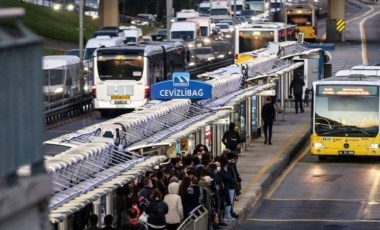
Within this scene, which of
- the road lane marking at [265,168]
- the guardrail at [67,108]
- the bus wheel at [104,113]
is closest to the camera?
the road lane marking at [265,168]

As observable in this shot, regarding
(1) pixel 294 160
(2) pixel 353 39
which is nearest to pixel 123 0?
(2) pixel 353 39

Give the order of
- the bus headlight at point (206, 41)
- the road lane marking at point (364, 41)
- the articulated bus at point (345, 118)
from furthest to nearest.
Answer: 1. the road lane marking at point (364, 41)
2. the bus headlight at point (206, 41)
3. the articulated bus at point (345, 118)

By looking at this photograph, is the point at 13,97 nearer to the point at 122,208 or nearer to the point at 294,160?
the point at 122,208

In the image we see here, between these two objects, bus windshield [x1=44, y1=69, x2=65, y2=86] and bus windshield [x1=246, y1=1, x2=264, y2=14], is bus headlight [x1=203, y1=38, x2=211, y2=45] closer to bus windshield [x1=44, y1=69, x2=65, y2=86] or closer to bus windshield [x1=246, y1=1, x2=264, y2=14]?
bus windshield [x1=44, y1=69, x2=65, y2=86]

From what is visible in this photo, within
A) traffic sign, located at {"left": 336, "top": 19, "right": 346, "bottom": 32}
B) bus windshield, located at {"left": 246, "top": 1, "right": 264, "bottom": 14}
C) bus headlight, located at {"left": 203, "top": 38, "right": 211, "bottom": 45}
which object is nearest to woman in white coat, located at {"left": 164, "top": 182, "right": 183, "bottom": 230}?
bus headlight, located at {"left": 203, "top": 38, "right": 211, "bottom": 45}

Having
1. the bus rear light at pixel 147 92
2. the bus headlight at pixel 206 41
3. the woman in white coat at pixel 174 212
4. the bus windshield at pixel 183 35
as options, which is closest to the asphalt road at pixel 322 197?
the woman in white coat at pixel 174 212

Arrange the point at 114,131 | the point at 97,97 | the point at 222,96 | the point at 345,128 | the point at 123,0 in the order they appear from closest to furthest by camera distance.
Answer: the point at 114,131 < the point at 222,96 < the point at 345,128 < the point at 97,97 < the point at 123,0

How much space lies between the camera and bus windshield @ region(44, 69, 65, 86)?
4819cm

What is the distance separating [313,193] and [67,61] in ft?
72.3

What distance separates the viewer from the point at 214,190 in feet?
71.7

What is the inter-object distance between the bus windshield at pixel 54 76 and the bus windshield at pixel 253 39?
65.2ft

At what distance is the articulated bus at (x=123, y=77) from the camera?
159 feet

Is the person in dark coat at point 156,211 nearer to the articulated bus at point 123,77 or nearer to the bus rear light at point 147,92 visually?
the articulated bus at point 123,77

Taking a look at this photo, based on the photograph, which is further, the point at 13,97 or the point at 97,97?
the point at 97,97
